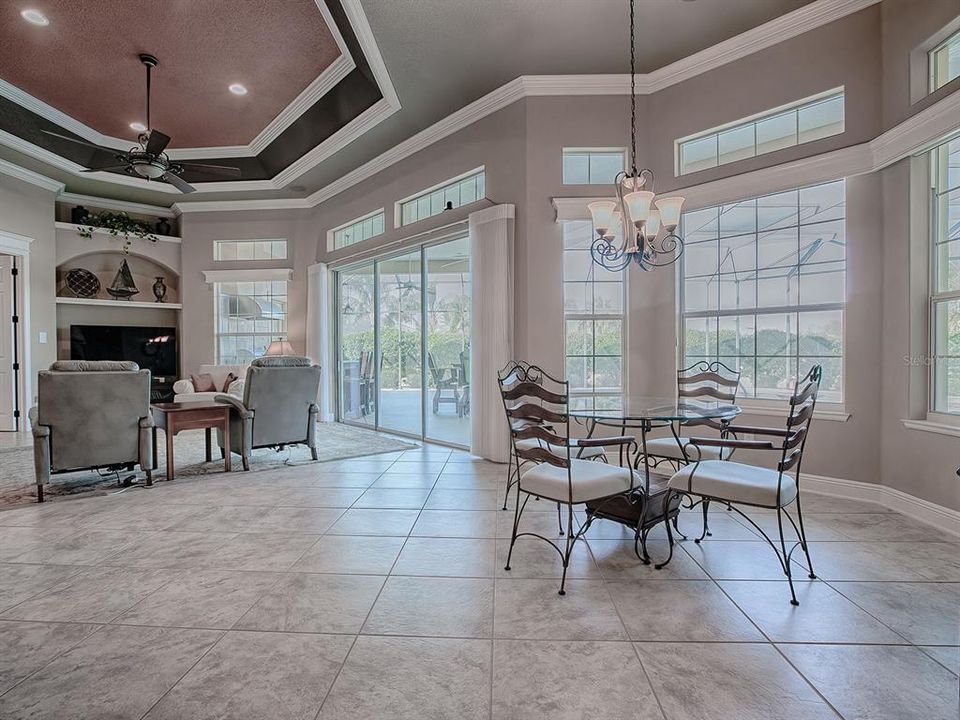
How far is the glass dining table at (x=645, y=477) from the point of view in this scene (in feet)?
7.96

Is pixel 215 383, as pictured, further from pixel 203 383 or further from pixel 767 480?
pixel 767 480

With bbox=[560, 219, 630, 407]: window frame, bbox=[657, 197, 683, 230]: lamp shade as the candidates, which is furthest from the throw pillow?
bbox=[657, 197, 683, 230]: lamp shade

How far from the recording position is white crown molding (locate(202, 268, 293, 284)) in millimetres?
7875

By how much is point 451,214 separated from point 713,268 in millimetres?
2695

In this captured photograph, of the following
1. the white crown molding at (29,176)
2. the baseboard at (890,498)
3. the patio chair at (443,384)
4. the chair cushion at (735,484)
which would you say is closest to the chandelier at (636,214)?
the chair cushion at (735,484)

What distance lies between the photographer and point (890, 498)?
333 cm

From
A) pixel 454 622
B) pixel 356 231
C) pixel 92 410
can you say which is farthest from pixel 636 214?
pixel 356 231

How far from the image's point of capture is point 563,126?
14.7 feet

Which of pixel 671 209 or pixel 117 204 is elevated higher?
pixel 117 204

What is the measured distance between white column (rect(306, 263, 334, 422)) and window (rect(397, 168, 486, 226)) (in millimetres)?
1978

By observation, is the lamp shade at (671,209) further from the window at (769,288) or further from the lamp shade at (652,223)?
the window at (769,288)

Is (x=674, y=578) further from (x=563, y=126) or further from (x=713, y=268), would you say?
(x=563, y=126)

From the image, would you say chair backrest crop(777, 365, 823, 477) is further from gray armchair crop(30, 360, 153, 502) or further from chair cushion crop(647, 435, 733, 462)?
gray armchair crop(30, 360, 153, 502)

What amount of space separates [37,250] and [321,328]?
4065 mm
